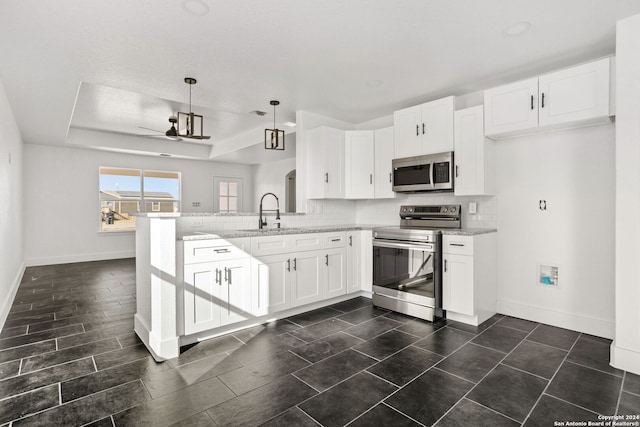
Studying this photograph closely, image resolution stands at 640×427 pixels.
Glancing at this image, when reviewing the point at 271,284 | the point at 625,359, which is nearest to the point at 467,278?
the point at 625,359

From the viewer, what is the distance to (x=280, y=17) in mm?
2387

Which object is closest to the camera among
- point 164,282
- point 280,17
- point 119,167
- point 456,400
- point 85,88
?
point 456,400

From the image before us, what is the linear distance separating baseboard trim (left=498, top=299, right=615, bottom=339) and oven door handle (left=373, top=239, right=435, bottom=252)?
1.08 meters

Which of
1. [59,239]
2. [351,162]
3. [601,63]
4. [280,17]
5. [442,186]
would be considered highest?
[280,17]

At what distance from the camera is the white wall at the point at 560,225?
9.94 ft

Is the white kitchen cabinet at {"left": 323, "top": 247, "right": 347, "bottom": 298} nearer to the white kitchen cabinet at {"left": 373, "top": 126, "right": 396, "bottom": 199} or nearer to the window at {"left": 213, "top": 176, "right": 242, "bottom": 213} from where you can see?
the white kitchen cabinet at {"left": 373, "top": 126, "right": 396, "bottom": 199}

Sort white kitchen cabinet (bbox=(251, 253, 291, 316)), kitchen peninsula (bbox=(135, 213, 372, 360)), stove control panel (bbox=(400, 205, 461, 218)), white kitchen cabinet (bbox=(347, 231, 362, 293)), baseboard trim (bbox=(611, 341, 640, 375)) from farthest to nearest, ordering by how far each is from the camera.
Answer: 1. white kitchen cabinet (bbox=(347, 231, 362, 293))
2. stove control panel (bbox=(400, 205, 461, 218))
3. white kitchen cabinet (bbox=(251, 253, 291, 316))
4. kitchen peninsula (bbox=(135, 213, 372, 360))
5. baseboard trim (bbox=(611, 341, 640, 375))

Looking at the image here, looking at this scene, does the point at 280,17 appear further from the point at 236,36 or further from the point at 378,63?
the point at 378,63

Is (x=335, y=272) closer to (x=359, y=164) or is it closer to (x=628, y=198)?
(x=359, y=164)

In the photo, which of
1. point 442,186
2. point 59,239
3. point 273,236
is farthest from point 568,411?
point 59,239

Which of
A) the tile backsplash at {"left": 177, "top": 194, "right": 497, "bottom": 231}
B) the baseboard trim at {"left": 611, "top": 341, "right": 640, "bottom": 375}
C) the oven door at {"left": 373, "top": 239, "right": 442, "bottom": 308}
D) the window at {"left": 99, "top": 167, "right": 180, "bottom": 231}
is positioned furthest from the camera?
the window at {"left": 99, "top": 167, "right": 180, "bottom": 231}

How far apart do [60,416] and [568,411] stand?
2.90 metres

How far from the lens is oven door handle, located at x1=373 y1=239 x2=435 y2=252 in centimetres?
348

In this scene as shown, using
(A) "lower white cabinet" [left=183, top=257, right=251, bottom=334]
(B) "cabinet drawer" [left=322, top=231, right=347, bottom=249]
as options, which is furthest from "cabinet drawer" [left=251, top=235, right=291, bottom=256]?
(B) "cabinet drawer" [left=322, top=231, right=347, bottom=249]
